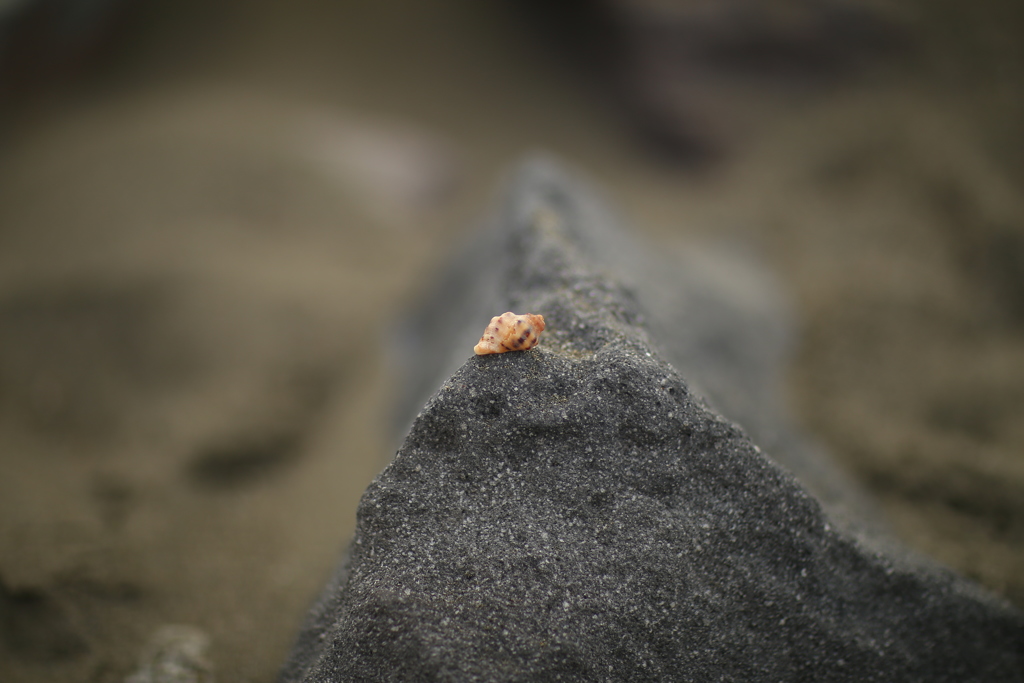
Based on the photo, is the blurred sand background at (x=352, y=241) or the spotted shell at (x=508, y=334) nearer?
the spotted shell at (x=508, y=334)

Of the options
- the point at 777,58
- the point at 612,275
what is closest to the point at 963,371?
the point at 612,275

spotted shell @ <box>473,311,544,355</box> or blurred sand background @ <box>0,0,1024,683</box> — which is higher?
blurred sand background @ <box>0,0,1024,683</box>

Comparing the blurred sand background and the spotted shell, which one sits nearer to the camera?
the spotted shell

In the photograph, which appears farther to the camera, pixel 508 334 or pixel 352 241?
pixel 352 241

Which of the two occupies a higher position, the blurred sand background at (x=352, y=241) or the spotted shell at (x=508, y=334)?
the blurred sand background at (x=352, y=241)

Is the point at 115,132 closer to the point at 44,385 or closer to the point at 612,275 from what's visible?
the point at 44,385
